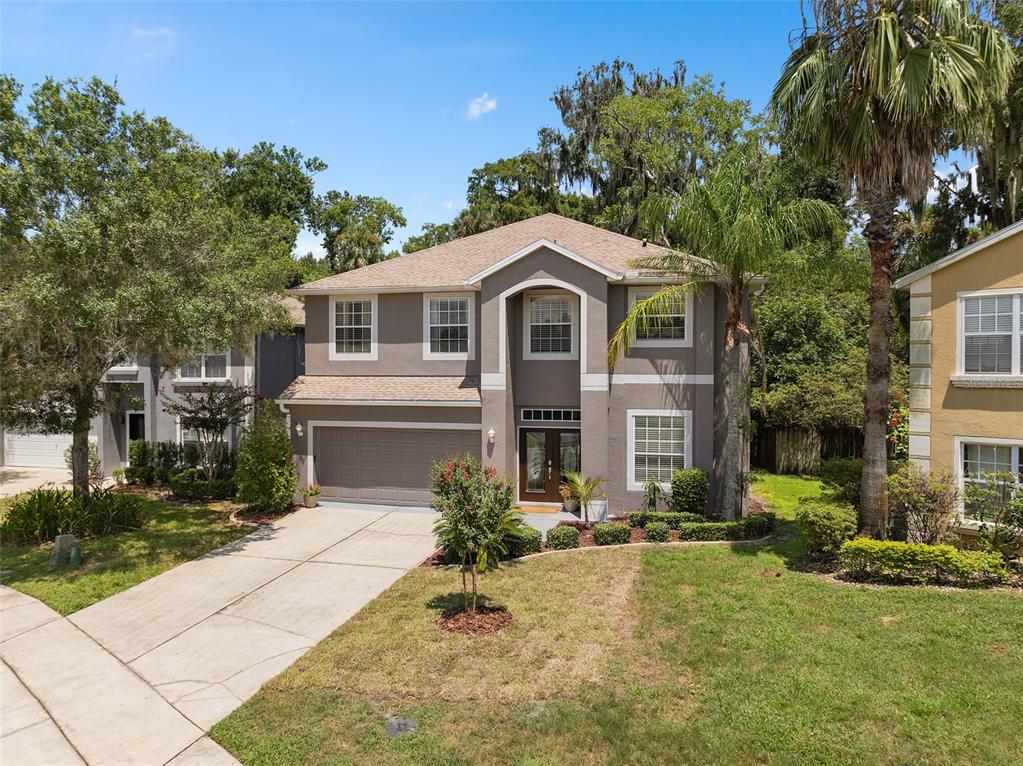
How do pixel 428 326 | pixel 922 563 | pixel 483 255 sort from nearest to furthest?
pixel 922 563
pixel 428 326
pixel 483 255

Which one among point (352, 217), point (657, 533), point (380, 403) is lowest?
point (657, 533)

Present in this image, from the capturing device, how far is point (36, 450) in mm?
24344

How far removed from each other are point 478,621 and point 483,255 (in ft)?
40.2

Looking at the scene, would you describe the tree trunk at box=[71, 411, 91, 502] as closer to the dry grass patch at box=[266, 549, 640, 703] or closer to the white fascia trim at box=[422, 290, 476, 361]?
the white fascia trim at box=[422, 290, 476, 361]

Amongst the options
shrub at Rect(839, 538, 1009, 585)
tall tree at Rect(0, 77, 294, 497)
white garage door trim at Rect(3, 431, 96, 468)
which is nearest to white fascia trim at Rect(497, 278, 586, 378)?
tall tree at Rect(0, 77, 294, 497)

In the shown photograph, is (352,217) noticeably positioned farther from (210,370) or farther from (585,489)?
(585,489)

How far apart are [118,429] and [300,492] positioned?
10.6m

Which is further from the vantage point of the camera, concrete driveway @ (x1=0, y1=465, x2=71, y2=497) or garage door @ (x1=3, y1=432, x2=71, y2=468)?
garage door @ (x1=3, y1=432, x2=71, y2=468)

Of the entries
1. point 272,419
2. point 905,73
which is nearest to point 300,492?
point 272,419

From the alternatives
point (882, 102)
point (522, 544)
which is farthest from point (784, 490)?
point (882, 102)

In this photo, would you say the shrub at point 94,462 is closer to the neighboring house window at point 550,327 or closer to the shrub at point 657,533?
the neighboring house window at point 550,327

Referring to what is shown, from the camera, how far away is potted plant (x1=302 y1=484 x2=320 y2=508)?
17766 mm

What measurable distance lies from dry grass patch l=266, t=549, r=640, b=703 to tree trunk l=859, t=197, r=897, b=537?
4601 mm

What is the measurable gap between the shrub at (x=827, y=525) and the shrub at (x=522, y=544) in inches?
207
